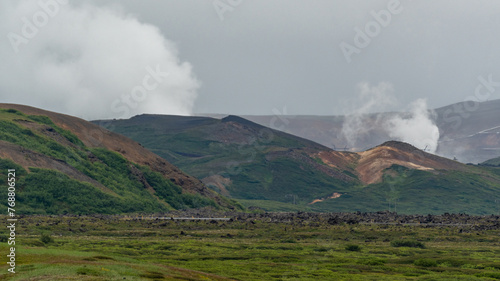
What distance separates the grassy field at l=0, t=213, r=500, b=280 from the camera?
53344mm

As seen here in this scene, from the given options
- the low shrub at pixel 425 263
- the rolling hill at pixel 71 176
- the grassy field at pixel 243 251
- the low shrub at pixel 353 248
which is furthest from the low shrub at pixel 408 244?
the rolling hill at pixel 71 176

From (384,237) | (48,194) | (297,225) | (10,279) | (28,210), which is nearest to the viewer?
(10,279)

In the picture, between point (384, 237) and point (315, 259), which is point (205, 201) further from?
point (315, 259)

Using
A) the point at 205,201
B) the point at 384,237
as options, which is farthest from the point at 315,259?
Result: the point at 205,201

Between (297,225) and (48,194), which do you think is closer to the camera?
(297,225)

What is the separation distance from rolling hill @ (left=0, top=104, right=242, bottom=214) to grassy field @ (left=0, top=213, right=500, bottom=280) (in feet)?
78.6

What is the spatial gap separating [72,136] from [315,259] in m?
131

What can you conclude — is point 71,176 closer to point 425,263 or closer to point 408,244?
point 408,244

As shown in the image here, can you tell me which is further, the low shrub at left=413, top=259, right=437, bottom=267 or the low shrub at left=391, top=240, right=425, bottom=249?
the low shrub at left=391, top=240, right=425, bottom=249

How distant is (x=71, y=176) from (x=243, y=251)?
3650 inches

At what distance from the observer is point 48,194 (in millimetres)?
149875

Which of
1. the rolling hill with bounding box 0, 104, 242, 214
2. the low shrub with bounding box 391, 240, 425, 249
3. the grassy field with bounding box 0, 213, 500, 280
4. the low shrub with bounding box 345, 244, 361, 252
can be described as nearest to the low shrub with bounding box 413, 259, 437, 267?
the grassy field with bounding box 0, 213, 500, 280

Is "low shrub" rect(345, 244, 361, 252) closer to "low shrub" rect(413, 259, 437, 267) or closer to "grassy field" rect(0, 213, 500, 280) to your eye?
"grassy field" rect(0, 213, 500, 280)

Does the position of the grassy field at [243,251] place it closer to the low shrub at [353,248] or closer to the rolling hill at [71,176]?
the low shrub at [353,248]
